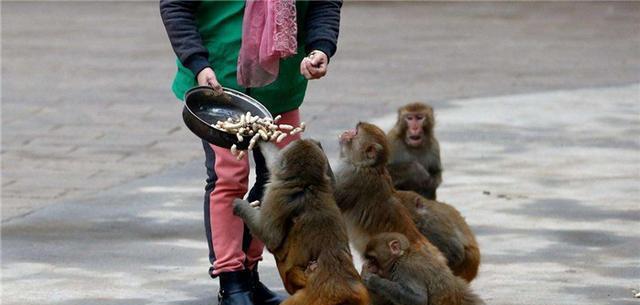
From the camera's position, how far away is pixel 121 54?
53.6 feet

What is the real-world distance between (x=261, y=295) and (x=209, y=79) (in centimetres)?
111

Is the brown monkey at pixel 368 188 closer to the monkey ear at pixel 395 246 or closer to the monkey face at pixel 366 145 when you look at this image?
the monkey face at pixel 366 145

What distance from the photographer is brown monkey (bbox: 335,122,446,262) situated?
6211 mm

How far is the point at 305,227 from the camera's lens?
226 inches

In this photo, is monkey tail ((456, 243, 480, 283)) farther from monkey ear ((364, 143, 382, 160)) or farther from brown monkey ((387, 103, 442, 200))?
brown monkey ((387, 103, 442, 200))

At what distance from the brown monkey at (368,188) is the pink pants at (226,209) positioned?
0.92ft

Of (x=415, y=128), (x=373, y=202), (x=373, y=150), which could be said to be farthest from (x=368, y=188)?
(x=415, y=128)

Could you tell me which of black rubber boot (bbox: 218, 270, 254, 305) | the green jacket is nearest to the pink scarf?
the green jacket

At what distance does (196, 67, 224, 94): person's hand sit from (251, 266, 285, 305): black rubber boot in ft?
3.21

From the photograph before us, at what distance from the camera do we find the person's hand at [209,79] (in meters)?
6.02

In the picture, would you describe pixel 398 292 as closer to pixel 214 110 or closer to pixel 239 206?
pixel 239 206

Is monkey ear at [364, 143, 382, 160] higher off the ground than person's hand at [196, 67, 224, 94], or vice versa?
person's hand at [196, 67, 224, 94]

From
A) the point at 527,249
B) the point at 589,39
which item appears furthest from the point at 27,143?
the point at 589,39

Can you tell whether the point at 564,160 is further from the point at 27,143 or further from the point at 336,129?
the point at 27,143
